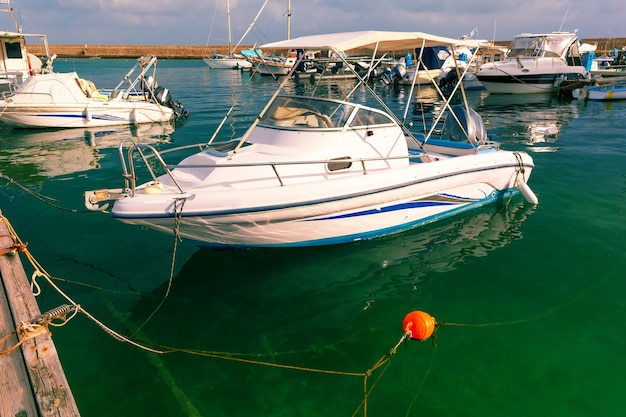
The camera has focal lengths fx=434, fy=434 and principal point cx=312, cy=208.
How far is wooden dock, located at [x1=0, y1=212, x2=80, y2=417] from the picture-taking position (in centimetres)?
300

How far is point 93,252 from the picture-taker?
22.4 ft

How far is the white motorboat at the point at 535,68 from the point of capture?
85.9 feet

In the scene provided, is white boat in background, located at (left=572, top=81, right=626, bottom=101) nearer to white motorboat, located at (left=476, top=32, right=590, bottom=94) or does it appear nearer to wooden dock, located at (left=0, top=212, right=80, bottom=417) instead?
white motorboat, located at (left=476, top=32, right=590, bottom=94)

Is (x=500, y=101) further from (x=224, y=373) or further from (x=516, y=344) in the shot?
(x=224, y=373)

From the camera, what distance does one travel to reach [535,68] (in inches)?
1027

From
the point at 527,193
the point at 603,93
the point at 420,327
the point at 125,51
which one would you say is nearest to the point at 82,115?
the point at 527,193

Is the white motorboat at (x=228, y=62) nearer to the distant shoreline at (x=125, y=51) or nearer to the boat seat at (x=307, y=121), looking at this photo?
the distant shoreline at (x=125, y=51)

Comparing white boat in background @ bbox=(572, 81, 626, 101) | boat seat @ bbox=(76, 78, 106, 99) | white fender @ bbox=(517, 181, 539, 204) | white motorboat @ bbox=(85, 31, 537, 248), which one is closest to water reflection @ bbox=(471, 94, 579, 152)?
white boat in background @ bbox=(572, 81, 626, 101)

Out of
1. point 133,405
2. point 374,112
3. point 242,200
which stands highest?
point 374,112

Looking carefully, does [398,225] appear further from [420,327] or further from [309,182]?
[420,327]

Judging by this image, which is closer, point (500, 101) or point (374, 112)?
point (374, 112)

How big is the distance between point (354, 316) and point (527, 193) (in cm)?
479

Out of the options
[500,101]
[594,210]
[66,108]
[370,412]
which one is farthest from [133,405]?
[500,101]

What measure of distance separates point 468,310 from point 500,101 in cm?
2287
